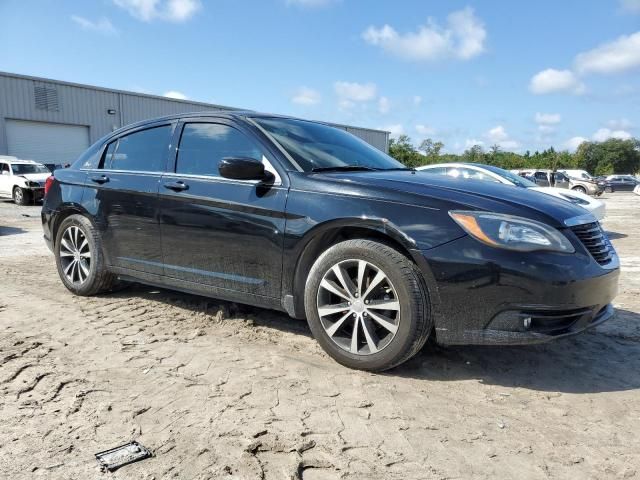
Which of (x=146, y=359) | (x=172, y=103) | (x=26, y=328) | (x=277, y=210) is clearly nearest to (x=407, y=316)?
(x=277, y=210)

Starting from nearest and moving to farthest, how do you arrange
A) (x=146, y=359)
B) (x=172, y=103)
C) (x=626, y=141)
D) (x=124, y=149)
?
1. (x=146, y=359)
2. (x=124, y=149)
3. (x=172, y=103)
4. (x=626, y=141)

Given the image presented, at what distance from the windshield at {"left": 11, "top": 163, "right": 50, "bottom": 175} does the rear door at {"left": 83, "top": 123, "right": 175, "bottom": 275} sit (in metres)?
16.0

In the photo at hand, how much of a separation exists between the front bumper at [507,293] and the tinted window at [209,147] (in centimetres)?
165

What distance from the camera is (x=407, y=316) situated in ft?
9.62

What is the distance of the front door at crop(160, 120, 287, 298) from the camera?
11.4 ft

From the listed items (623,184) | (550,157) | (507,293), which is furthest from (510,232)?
(550,157)

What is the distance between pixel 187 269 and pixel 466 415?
2.30 m

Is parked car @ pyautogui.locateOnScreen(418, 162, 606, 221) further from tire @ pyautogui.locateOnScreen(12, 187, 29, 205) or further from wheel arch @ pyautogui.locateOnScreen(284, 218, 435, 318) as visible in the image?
tire @ pyautogui.locateOnScreen(12, 187, 29, 205)

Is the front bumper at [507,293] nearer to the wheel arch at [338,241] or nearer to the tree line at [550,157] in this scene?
the wheel arch at [338,241]

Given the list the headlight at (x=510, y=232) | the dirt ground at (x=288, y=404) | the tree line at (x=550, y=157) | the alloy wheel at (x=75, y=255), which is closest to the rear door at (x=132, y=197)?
the alloy wheel at (x=75, y=255)

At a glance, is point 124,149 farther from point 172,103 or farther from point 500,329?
point 172,103

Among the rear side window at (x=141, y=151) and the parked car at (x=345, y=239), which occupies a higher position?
the rear side window at (x=141, y=151)

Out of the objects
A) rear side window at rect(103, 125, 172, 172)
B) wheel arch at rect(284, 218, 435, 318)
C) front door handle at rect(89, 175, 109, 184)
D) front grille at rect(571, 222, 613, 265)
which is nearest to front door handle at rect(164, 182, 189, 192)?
rear side window at rect(103, 125, 172, 172)

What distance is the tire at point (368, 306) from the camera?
9.64ft
